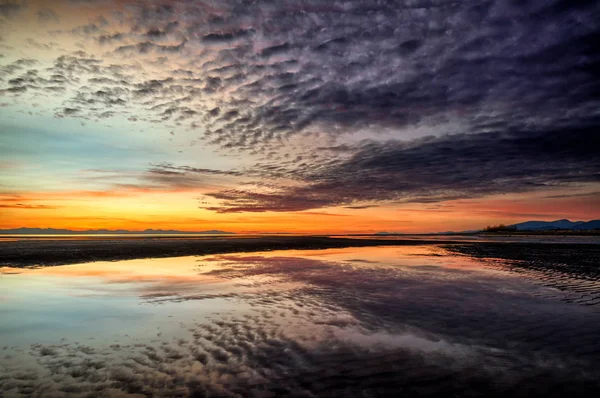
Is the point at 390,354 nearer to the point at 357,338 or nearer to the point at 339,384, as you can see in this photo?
the point at 357,338

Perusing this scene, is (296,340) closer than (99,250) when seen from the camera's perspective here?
Yes

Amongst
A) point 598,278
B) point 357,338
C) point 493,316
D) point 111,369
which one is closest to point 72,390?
point 111,369

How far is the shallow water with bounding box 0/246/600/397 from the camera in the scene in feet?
19.4

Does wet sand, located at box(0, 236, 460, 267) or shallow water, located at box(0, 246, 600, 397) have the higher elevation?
wet sand, located at box(0, 236, 460, 267)

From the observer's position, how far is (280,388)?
5719mm

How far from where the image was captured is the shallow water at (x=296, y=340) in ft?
19.4

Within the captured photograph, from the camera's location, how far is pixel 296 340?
830cm

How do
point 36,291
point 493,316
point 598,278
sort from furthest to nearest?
point 598,278
point 36,291
point 493,316

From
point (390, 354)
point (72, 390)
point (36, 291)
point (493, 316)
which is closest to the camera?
point (72, 390)

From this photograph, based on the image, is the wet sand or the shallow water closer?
the shallow water

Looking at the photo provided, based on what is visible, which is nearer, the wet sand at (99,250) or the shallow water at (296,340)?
the shallow water at (296,340)

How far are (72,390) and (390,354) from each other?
6372 millimetres

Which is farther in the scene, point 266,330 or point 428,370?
point 266,330

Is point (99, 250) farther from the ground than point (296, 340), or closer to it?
farther from the ground
